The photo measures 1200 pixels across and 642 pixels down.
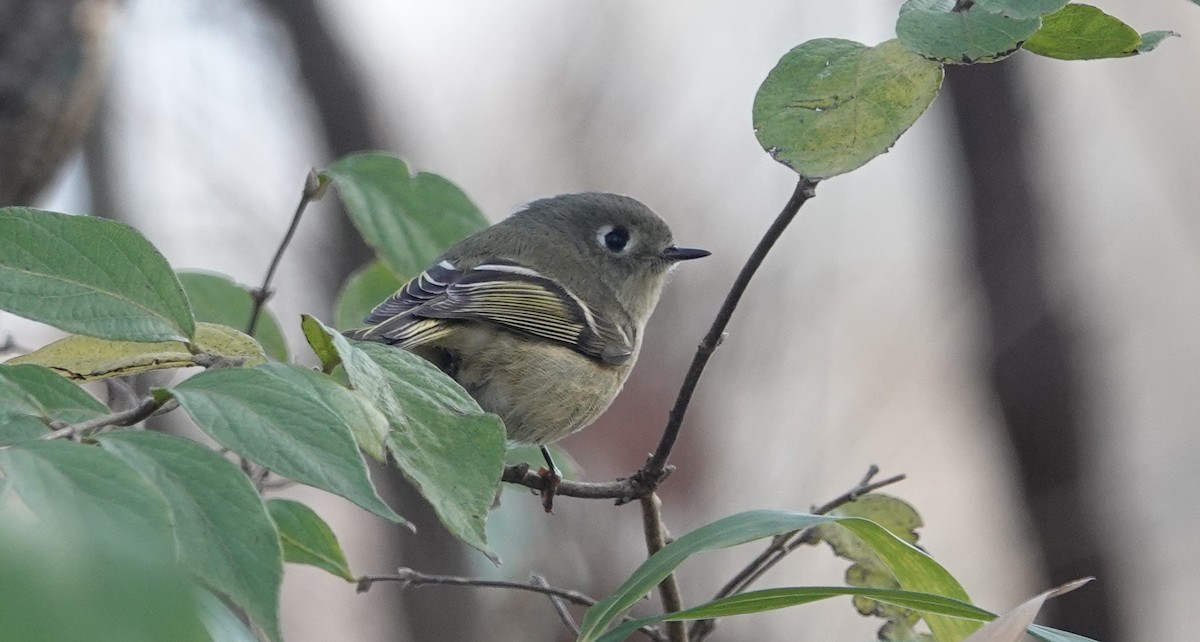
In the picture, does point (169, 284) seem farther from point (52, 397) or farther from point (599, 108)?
point (599, 108)

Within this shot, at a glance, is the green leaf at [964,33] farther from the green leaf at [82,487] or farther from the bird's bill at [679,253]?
the bird's bill at [679,253]

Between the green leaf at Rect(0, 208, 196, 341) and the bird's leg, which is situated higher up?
the green leaf at Rect(0, 208, 196, 341)

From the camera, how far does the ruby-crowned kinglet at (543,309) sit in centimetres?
144

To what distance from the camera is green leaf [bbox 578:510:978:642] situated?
581 mm

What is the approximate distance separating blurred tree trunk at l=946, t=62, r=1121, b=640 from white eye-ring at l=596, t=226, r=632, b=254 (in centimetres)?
159

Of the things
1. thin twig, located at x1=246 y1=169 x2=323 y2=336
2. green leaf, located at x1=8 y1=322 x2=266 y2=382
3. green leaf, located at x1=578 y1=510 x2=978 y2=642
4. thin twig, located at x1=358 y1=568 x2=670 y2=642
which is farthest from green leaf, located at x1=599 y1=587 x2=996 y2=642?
thin twig, located at x1=246 y1=169 x2=323 y2=336

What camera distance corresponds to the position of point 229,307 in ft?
3.58

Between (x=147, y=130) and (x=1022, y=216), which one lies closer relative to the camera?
(x=1022, y=216)

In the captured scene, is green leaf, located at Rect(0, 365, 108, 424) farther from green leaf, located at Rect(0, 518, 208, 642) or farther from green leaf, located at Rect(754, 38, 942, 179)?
green leaf, located at Rect(754, 38, 942, 179)

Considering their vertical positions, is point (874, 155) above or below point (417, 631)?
above

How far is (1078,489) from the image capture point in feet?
10.5

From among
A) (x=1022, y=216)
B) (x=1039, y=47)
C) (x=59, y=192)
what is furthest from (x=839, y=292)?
(x=1039, y=47)

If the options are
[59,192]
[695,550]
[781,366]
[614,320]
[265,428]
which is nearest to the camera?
[265,428]

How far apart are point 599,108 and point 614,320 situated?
7.70 ft
